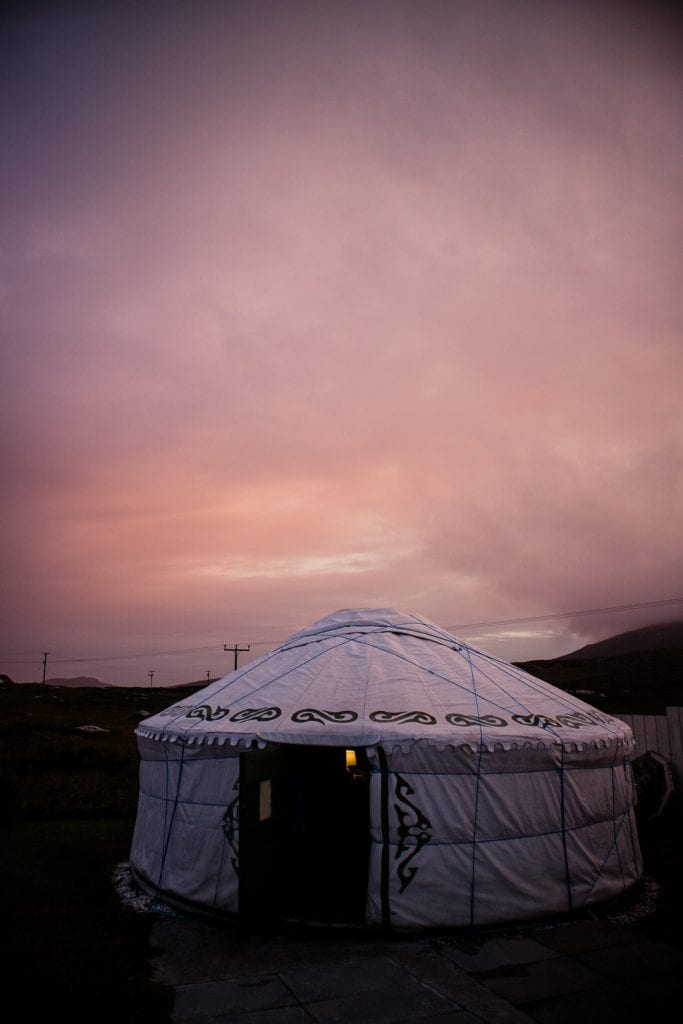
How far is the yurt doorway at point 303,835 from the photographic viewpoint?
562cm

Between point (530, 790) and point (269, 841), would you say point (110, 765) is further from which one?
point (530, 790)

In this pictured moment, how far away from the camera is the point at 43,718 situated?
28203 millimetres

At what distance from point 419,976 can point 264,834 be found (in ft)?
5.77

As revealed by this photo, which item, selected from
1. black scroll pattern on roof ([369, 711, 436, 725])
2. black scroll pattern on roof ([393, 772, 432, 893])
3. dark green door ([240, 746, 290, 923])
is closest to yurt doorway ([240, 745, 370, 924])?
dark green door ([240, 746, 290, 923])

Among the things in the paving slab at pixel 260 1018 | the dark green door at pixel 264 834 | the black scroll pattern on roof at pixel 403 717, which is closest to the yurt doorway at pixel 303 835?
the dark green door at pixel 264 834

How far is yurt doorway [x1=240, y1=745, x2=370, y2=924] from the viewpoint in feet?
18.5

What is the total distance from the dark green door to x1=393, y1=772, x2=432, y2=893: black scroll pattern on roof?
3.78 ft

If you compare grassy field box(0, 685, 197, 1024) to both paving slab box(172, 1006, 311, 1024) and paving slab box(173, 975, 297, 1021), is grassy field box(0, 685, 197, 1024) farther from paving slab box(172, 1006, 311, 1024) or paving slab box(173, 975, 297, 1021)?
paving slab box(172, 1006, 311, 1024)

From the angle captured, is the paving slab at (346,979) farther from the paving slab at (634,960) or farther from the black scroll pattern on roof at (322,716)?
the black scroll pattern on roof at (322,716)

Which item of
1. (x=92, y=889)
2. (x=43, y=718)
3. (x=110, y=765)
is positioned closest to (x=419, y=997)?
(x=92, y=889)

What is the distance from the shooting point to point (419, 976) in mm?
4699

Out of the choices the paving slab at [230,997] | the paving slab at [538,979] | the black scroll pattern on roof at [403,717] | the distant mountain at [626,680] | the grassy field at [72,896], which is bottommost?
the grassy field at [72,896]

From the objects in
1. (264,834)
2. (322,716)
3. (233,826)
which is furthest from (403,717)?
(233,826)

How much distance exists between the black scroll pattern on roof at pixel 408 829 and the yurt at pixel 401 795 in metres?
0.01
